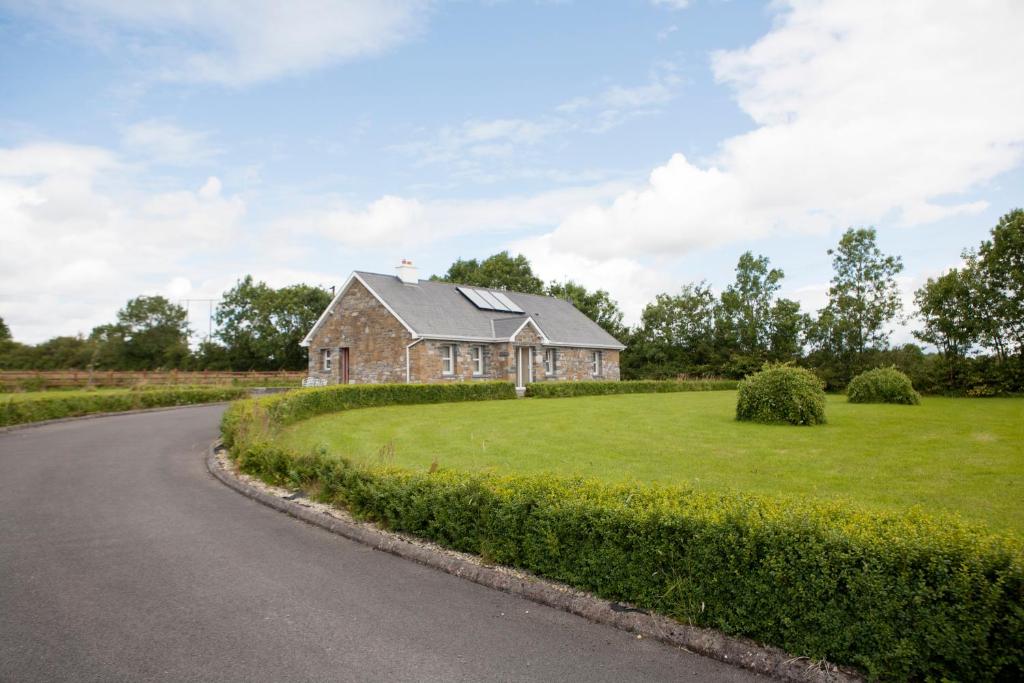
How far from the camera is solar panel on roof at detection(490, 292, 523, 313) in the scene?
35781mm

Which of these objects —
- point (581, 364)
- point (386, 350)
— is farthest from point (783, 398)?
point (581, 364)

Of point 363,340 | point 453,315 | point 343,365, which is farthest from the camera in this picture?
point 343,365

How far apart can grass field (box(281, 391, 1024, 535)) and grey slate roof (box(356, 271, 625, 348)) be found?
10.1m

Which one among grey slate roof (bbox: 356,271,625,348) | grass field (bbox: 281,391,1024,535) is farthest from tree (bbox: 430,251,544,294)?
grass field (bbox: 281,391,1024,535)

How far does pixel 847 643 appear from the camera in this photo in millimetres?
3902

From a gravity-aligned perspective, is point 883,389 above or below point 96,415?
above

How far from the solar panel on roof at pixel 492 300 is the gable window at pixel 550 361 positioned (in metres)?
3.64

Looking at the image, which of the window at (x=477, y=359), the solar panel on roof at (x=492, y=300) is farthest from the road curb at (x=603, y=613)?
the solar panel on roof at (x=492, y=300)

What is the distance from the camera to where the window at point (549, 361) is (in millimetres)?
34312

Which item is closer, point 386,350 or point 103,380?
point 386,350

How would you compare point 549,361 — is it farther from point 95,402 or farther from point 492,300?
point 95,402

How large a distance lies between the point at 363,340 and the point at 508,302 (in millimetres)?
9759

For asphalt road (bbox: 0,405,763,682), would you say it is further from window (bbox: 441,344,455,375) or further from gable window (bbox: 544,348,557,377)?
gable window (bbox: 544,348,557,377)

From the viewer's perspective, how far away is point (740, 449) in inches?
465
